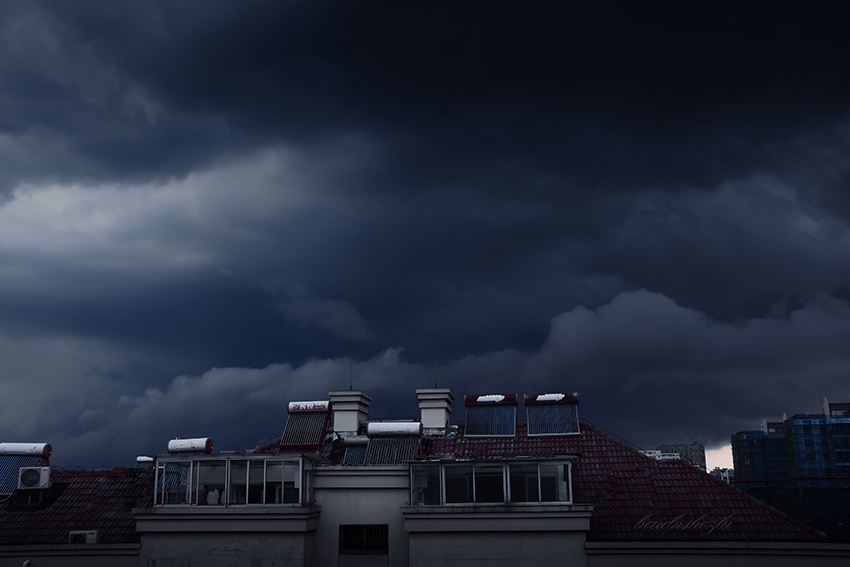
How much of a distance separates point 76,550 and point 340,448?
14357mm

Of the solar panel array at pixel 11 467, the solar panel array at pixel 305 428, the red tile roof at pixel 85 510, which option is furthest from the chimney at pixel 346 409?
the solar panel array at pixel 11 467

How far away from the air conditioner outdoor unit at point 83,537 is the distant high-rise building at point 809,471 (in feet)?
206

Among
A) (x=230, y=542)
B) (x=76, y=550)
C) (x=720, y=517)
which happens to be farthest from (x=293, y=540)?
(x=720, y=517)

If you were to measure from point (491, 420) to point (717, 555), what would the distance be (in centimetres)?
1466

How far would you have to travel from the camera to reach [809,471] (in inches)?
2790

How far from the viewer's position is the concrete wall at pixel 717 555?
1136 inches

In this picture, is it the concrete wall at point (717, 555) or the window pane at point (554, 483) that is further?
the window pane at point (554, 483)

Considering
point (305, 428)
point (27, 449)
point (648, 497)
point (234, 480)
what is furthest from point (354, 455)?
point (27, 449)

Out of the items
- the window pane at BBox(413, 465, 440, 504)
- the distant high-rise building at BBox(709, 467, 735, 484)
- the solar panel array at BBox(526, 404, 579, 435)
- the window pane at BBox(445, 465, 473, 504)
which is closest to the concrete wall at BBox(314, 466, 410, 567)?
the window pane at BBox(413, 465, 440, 504)

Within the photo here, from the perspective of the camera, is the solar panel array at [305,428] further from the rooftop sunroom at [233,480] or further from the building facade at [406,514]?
the rooftop sunroom at [233,480]

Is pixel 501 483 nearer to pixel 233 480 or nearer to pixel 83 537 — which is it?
pixel 233 480

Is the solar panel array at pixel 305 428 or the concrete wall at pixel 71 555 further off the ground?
the solar panel array at pixel 305 428

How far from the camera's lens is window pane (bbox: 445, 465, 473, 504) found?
104ft

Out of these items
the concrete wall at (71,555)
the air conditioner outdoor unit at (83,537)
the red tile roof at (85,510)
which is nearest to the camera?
the concrete wall at (71,555)
